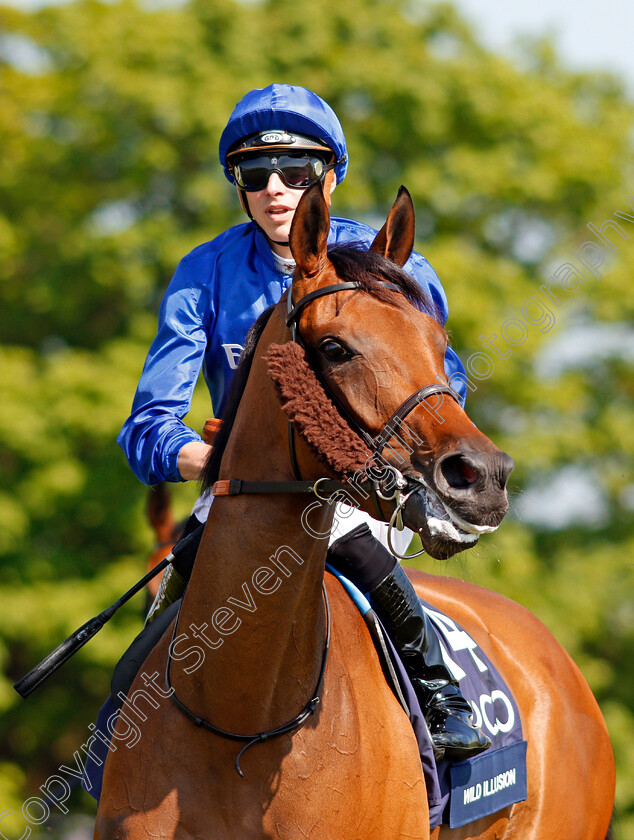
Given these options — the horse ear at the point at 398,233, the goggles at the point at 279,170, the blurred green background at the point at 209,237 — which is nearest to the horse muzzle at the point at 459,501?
the horse ear at the point at 398,233

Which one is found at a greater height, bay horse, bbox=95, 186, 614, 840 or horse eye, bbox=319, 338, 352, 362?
horse eye, bbox=319, 338, 352, 362

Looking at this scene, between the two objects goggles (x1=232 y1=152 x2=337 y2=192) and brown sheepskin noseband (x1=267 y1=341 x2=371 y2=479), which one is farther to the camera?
goggles (x1=232 y1=152 x2=337 y2=192)

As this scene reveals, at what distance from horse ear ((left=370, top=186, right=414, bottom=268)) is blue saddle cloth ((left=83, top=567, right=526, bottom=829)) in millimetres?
1179

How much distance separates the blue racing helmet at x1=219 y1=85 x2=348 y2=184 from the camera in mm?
4105

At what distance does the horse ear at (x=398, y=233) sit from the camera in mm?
3307

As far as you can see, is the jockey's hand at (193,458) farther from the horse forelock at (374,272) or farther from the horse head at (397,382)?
the horse forelock at (374,272)

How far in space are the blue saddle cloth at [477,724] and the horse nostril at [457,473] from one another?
1108 mm

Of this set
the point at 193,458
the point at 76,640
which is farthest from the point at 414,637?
the point at 76,640

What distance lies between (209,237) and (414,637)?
35.0ft

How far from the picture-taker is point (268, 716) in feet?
10.1

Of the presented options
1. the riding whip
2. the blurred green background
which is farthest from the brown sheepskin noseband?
the blurred green background

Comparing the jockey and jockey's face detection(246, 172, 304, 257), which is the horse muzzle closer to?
the jockey

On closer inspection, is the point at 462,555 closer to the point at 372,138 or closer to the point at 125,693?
the point at 125,693

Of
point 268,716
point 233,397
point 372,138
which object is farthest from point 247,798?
point 372,138
